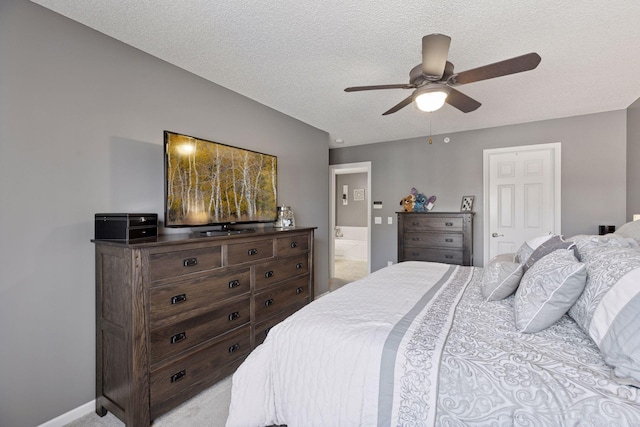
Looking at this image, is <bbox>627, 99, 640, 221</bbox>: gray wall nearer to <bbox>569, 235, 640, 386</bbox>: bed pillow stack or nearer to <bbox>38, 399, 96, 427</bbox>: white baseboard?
<bbox>569, 235, 640, 386</bbox>: bed pillow stack

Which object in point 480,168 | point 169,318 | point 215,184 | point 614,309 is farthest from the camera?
point 480,168

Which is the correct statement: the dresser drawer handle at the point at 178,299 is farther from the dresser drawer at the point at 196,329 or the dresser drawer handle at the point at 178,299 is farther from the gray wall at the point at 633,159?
the gray wall at the point at 633,159

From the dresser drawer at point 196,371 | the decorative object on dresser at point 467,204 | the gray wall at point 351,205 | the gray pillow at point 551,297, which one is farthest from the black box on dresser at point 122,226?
the gray wall at point 351,205

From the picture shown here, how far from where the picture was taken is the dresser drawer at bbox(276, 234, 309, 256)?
2.71 metres

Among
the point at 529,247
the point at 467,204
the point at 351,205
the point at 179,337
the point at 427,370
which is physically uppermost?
the point at 351,205

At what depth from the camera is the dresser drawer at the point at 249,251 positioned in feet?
7.22

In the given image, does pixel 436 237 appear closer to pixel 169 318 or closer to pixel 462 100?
pixel 462 100

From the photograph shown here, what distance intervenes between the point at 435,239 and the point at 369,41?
2.91m

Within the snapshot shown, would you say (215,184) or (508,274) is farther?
(215,184)

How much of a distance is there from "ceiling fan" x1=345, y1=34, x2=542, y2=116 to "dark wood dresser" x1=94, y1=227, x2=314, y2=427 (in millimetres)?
1685

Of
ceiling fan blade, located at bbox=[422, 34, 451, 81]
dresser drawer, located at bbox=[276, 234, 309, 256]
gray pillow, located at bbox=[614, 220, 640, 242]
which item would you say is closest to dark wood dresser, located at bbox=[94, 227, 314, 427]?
dresser drawer, located at bbox=[276, 234, 309, 256]

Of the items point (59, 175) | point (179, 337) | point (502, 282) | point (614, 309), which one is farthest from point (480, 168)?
point (59, 175)

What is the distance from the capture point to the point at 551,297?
1.21m

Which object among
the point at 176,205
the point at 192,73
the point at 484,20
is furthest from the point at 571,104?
the point at 176,205
